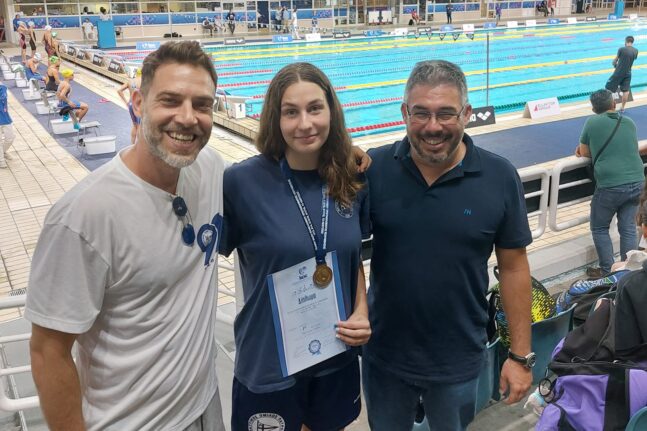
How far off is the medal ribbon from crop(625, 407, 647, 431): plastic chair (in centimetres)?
102

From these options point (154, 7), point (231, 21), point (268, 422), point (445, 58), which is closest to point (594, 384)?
point (268, 422)

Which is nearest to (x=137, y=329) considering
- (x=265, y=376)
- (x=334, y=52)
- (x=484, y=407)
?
(x=265, y=376)

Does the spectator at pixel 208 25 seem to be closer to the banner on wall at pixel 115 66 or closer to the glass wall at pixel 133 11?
the glass wall at pixel 133 11

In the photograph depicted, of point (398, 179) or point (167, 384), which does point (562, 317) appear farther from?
point (167, 384)

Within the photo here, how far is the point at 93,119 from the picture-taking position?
32.8 ft

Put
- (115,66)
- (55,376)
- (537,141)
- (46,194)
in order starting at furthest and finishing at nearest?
1. (115,66)
2. (537,141)
3. (46,194)
4. (55,376)

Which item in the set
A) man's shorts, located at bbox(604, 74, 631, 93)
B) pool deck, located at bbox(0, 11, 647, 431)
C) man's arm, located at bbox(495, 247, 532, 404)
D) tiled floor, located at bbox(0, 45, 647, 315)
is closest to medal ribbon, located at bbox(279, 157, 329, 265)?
man's arm, located at bbox(495, 247, 532, 404)

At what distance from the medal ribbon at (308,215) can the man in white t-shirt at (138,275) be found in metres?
0.24

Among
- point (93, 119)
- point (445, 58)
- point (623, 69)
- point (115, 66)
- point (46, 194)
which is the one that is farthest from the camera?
point (445, 58)

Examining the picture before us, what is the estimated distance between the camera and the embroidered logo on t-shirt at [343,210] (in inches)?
59.5

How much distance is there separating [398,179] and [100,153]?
7111mm

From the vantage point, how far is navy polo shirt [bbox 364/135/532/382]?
1.57 m

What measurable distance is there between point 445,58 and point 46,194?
12.0 meters

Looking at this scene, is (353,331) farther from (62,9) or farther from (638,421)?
(62,9)
